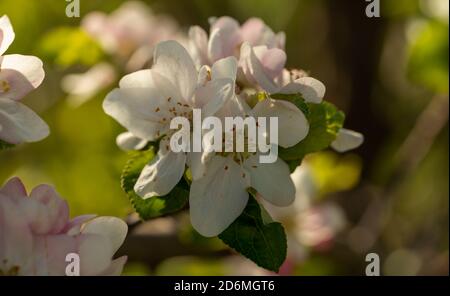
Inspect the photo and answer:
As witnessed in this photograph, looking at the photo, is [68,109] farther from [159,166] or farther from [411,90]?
[159,166]

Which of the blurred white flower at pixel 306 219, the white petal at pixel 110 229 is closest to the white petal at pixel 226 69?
the white petal at pixel 110 229

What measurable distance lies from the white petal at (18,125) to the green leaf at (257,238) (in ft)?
0.81

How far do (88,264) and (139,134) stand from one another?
0.18m

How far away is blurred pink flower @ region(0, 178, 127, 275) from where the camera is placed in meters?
0.92

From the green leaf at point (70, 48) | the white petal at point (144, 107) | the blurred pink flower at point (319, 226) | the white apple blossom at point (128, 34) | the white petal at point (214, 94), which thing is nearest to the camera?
the white petal at point (214, 94)

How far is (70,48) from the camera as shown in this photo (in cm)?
152

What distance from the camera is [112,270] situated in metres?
0.95

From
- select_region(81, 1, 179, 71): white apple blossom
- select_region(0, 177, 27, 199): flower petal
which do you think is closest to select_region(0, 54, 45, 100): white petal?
select_region(0, 177, 27, 199): flower petal

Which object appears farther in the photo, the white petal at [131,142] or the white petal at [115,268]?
the white petal at [131,142]

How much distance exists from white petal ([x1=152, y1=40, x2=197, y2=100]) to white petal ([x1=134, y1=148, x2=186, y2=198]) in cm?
8

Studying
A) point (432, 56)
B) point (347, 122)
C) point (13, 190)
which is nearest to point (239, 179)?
point (13, 190)

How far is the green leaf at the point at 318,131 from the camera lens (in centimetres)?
102

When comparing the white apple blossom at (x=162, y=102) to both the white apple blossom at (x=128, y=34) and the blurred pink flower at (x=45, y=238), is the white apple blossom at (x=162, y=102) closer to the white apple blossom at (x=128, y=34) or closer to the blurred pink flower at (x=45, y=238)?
the blurred pink flower at (x=45, y=238)
